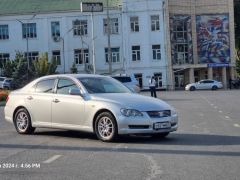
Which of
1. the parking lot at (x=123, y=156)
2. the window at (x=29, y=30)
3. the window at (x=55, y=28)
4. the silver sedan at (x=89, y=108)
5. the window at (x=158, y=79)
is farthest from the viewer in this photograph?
the window at (x=29, y=30)

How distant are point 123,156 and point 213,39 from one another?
67.3 m

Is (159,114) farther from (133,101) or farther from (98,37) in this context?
(98,37)

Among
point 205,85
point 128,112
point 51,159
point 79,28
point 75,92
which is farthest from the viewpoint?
point 79,28

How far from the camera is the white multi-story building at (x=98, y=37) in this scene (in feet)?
241

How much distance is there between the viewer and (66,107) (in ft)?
43.7

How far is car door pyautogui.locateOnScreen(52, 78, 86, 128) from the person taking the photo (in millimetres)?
13059

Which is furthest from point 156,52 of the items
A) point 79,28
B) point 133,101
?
point 133,101

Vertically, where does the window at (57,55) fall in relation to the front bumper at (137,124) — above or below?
above

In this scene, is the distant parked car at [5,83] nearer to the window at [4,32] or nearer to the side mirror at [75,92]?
the window at [4,32]

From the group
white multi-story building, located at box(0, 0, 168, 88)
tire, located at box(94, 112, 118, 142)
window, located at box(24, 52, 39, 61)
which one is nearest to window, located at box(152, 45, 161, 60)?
white multi-story building, located at box(0, 0, 168, 88)

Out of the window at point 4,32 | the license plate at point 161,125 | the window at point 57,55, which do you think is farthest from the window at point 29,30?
the license plate at point 161,125

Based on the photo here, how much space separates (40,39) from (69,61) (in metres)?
4.81

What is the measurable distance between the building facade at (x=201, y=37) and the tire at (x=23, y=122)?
201ft

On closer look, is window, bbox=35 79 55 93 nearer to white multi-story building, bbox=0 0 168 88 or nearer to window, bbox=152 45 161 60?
white multi-story building, bbox=0 0 168 88
